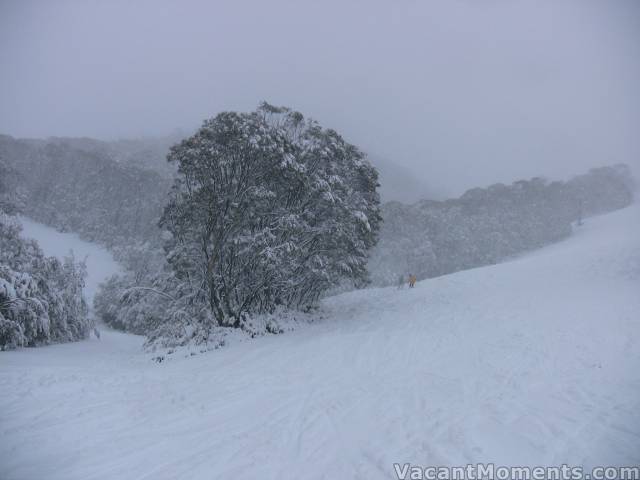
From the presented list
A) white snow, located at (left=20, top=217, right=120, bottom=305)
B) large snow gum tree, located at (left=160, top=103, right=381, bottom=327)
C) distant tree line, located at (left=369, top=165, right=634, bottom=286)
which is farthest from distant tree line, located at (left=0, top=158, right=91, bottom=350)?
distant tree line, located at (left=369, top=165, right=634, bottom=286)

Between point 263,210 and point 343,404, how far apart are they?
1060cm

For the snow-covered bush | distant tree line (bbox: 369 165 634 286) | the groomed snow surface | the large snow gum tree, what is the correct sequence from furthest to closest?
distant tree line (bbox: 369 165 634 286) → the large snow gum tree → the snow-covered bush → the groomed snow surface

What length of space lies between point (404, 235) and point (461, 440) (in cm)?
5548

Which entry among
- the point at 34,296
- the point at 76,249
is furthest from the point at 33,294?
the point at 76,249

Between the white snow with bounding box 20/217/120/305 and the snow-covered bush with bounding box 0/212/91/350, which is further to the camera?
the white snow with bounding box 20/217/120/305

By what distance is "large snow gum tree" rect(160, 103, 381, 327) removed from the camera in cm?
1400

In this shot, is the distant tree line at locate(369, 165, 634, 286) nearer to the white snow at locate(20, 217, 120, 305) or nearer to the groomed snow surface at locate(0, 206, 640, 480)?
the groomed snow surface at locate(0, 206, 640, 480)

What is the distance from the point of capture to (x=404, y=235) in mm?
A: 58719

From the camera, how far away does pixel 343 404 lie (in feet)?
21.8

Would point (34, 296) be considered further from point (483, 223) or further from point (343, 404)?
point (483, 223)

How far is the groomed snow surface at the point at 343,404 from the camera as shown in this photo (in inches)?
183

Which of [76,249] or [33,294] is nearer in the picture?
[33,294]

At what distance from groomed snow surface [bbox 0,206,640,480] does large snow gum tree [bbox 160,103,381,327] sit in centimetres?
366

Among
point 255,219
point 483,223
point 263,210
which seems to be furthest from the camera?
point 483,223
